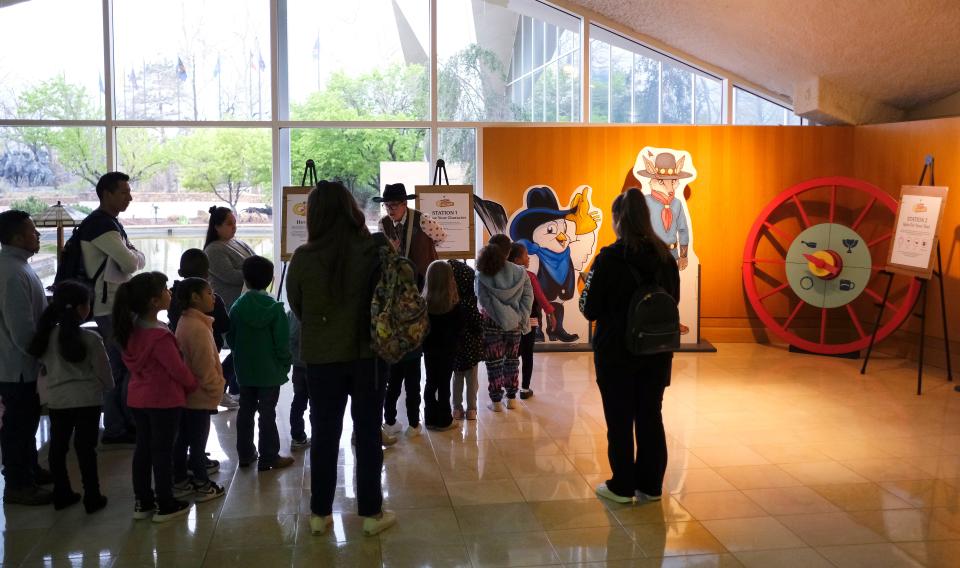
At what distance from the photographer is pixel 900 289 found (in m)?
7.85

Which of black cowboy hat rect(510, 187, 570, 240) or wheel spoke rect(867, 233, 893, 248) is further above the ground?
black cowboy hat rect(510, 187, 570, 240)

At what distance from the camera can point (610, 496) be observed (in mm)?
4195

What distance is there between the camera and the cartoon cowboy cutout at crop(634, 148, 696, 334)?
8.31m

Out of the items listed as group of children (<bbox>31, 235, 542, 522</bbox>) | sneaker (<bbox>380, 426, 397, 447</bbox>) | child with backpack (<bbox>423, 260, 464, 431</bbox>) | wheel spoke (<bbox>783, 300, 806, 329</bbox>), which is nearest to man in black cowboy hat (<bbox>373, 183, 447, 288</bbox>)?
child with backpack (<bbox>423, 260, 464, 431</bbox>)

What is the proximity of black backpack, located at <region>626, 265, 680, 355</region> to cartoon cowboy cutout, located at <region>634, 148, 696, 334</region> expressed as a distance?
14.8ft

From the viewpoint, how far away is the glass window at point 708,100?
9.26 metres

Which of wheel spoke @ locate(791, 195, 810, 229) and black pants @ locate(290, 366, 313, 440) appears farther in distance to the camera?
wheel spoke @ locate(791, 195, 810, 229)

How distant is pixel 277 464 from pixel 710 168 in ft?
18.3

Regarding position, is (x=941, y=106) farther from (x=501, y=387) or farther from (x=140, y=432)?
(x=140, y=432)

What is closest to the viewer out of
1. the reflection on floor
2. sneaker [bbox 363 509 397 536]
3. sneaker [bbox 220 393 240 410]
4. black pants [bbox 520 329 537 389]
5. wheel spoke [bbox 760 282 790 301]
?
the reflection on floor

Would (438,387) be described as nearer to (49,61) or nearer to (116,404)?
(116,404)

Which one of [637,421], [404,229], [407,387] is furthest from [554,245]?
[637,421]

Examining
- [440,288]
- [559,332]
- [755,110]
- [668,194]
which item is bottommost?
[559,332]

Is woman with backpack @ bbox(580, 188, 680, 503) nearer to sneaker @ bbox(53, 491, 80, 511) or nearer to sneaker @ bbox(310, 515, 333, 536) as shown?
sneaker @ bbox(310, 515, 333, 536)
